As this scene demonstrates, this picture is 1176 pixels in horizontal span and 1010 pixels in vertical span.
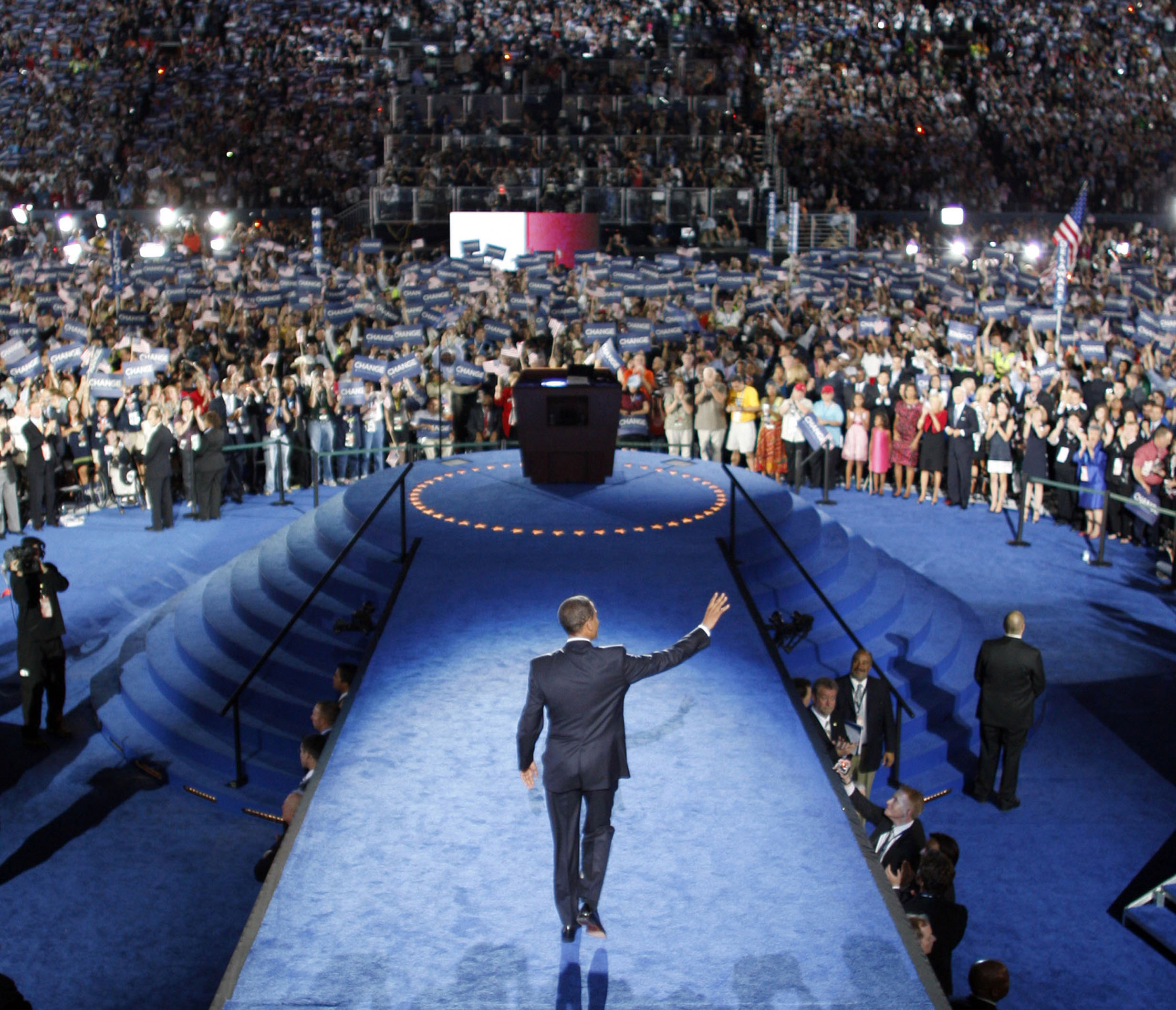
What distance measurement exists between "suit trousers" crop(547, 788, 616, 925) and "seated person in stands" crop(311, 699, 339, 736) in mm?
2895

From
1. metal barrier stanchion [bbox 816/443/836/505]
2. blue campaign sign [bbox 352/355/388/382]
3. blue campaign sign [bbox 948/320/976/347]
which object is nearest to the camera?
metal barrier stanchion [bbox 816/443/836/505]

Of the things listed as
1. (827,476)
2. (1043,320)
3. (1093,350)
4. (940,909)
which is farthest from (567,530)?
(1043,320)

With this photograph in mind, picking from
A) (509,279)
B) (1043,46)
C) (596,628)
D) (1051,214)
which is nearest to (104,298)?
(509,279)

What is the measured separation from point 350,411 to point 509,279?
9.06m

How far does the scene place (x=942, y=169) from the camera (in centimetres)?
3769

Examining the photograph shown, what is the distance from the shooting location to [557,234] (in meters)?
32.2

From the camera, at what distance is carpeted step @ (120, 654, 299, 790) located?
366 inches

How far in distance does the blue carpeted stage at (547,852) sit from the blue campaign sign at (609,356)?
27.5 ft

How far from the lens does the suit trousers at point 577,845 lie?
5867 mm

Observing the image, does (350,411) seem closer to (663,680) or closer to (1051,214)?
(663,680)

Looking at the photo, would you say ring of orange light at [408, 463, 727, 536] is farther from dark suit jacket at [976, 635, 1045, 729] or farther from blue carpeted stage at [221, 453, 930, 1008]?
dark suit jacket at [976, 635, 1045, 729]

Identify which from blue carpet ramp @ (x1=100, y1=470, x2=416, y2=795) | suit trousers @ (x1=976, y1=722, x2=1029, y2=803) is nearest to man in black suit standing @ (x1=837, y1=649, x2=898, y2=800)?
suit trousers @ (x1=976, y1=722, x2=1029, y2=803)

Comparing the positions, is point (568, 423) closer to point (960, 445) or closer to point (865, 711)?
point (865, 711)

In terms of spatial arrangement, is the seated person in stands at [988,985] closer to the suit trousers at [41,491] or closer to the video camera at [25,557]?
the video camera at [25,557]
